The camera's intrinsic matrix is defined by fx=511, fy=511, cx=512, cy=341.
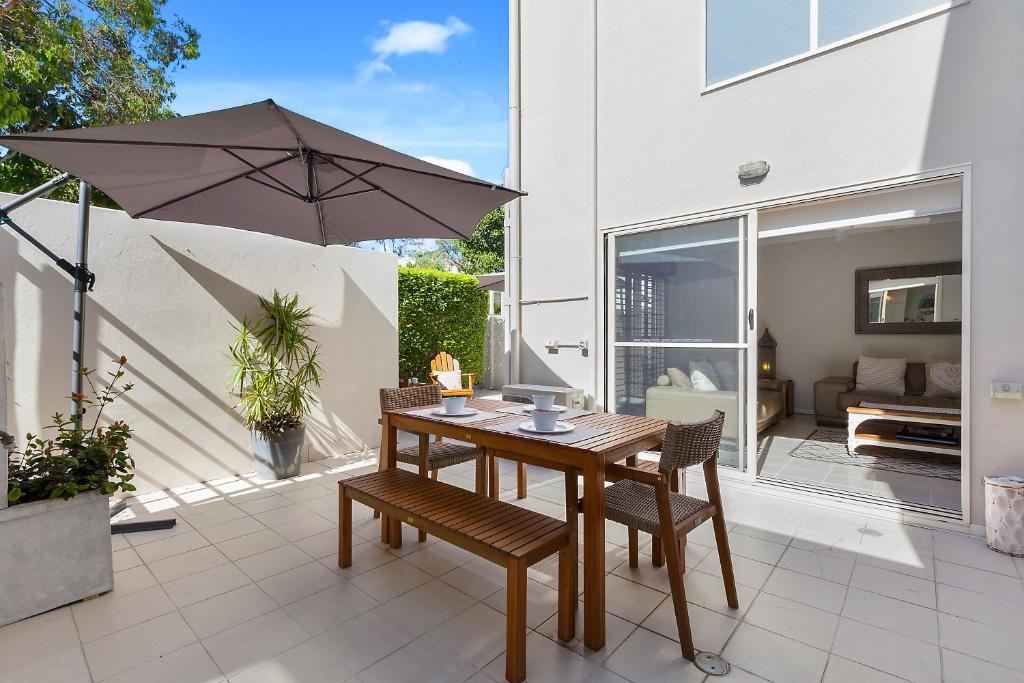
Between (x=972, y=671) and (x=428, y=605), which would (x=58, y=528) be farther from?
(x=972, y=671)

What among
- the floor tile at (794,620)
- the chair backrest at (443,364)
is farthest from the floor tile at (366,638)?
the chair backrest at (443,364)

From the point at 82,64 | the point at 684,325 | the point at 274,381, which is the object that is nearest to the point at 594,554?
the point at 684,325

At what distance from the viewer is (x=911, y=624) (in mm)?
2180

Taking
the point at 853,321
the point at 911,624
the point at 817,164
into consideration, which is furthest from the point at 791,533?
the point at 853,321

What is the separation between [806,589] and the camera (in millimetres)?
2486

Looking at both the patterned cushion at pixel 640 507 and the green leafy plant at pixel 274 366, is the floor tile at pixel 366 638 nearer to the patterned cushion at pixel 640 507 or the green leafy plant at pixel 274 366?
the patterned cushion at pixel 640 507

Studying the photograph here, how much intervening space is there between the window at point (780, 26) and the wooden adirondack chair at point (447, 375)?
15.5 ft

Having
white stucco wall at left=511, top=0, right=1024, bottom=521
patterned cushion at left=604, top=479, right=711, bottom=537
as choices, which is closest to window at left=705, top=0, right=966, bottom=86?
white stucco wall at left=511, top=0, right=1024, bottom=521

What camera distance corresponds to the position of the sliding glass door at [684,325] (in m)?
3.99

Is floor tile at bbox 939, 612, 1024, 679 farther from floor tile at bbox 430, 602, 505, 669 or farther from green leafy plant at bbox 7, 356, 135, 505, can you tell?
green leafy plant at bbox 7, 356, 135, 505

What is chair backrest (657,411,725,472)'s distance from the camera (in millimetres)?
2002

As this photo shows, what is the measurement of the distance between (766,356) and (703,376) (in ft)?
11.8

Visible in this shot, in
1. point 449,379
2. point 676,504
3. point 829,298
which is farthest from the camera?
point 449,379

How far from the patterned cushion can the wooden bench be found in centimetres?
23
